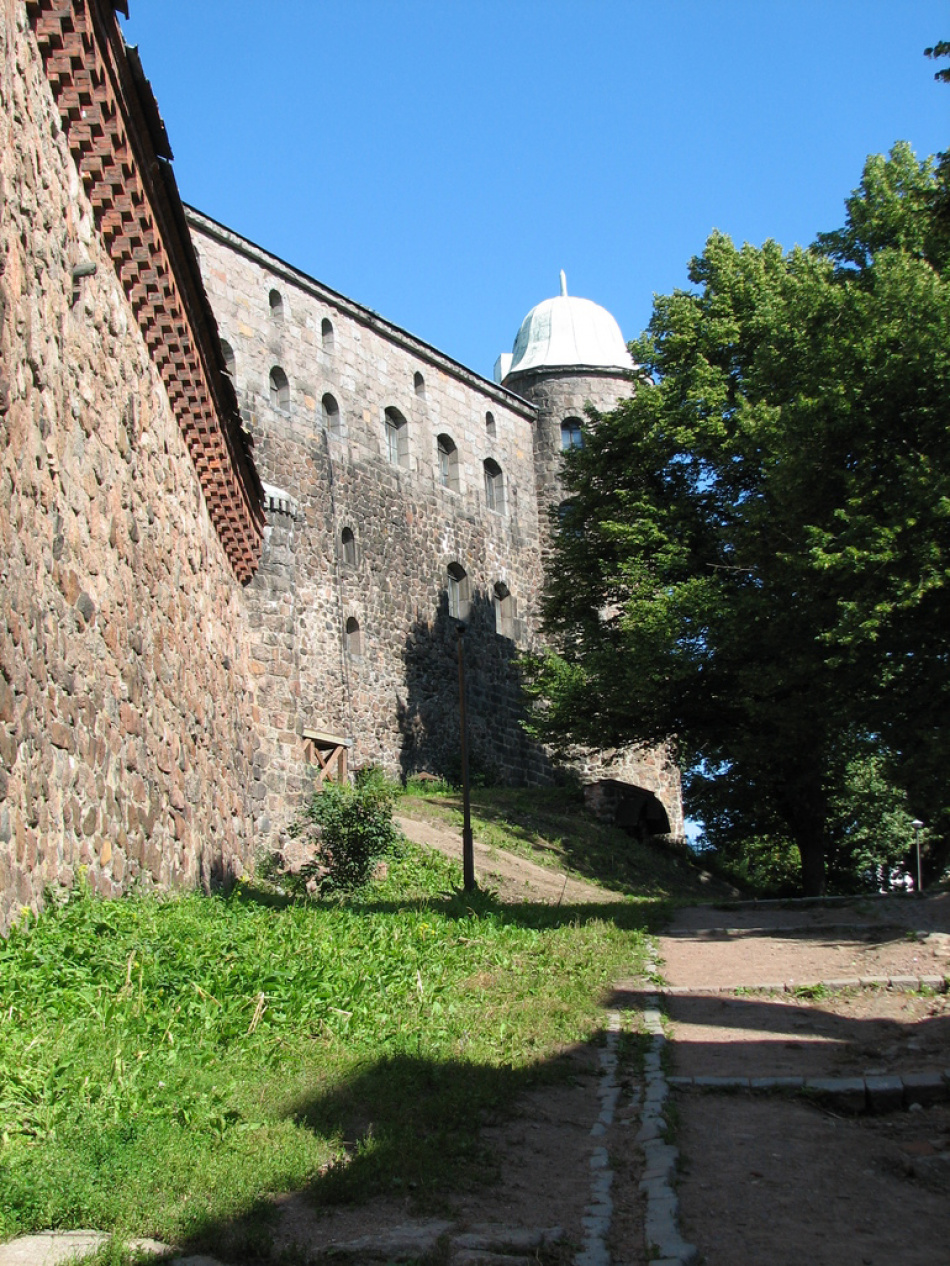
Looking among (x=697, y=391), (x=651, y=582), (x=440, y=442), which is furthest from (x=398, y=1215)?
(x=440, y=442)

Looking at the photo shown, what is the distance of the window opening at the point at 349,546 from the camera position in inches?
1080

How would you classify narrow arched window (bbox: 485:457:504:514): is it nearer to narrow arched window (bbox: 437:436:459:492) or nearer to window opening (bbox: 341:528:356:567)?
narrow arched window (bbox: 437:436:459:492)

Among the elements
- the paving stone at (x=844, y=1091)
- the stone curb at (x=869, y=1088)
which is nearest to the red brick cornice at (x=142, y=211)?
the stone curb at (x=869, y=1088)

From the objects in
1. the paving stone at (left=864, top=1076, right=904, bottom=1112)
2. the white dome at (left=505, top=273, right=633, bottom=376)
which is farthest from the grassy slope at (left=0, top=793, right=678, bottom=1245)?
the white dome at (left=505, top=273, right=633, bottom=376)

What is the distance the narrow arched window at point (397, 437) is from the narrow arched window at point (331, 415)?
6.29 feet

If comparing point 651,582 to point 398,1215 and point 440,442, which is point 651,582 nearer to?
point 440,442

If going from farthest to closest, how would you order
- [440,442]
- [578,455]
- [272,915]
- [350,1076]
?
[440,442], [578,455], [272,915], [350,1076]

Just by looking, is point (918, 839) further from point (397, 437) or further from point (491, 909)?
point (491, 909)

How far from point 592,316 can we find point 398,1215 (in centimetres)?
3389

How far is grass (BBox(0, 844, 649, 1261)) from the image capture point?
4.15 m

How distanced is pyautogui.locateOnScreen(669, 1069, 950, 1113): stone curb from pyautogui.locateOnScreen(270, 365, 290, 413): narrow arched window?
21320 mm

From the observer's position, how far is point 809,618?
17.0 metres

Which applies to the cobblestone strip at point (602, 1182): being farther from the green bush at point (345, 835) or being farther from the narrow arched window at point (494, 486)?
the narrow arched window at point (494, 486)

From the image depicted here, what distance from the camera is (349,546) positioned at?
27.5 meters
